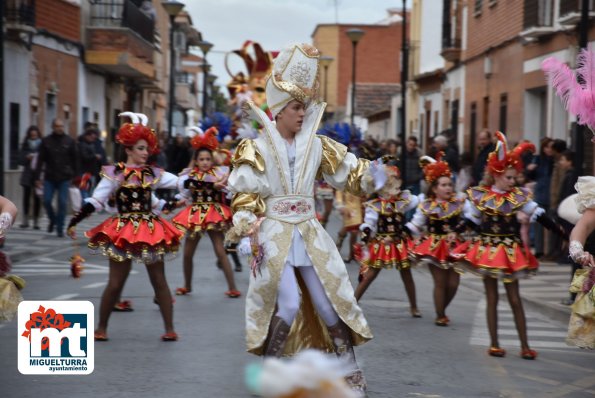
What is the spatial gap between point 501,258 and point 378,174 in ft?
7.66

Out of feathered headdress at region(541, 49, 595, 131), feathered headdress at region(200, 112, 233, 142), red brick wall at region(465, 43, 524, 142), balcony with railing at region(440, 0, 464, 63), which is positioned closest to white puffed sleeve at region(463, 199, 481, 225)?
feathered headdress at region(541, 49, 595, 131)

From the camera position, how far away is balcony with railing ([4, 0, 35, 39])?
973 inches

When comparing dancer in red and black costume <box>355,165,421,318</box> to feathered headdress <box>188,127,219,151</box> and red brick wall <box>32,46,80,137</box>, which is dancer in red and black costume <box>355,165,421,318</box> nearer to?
feathered headdress <box>188,127,219,151</box>

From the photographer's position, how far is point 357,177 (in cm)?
718

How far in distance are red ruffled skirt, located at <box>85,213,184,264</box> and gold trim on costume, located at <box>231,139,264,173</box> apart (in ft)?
7.84

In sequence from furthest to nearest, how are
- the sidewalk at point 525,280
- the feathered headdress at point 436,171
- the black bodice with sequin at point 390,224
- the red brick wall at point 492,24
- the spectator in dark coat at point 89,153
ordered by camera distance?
the red brick wall at point 492,24 → the spectator in dark coat at point 89,153 → the sidewalk at point 525,280 → the black bodice with sequin at point 390,224 → the feathered headdress at point 436,171

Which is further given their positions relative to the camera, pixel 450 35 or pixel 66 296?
pixel 450 35

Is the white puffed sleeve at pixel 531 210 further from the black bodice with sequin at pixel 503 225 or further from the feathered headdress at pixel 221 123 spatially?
the feathered headdress at pixel 221 123

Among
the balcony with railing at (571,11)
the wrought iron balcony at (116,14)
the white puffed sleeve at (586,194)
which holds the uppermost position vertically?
the wrought iron balcony at (116,14)

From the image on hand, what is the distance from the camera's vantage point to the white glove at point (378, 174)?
714 cm

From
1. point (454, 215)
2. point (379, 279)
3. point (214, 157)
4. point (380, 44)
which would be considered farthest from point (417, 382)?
point (380, 44)

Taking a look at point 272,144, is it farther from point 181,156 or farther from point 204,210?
point 181,156

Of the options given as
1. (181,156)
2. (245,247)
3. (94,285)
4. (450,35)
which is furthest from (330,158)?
(450,35)

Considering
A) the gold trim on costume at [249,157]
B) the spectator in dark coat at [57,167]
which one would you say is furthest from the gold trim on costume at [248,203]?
the spectator in dark coat at [57,167]
